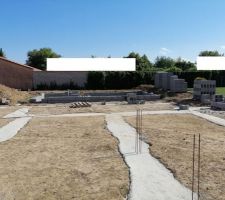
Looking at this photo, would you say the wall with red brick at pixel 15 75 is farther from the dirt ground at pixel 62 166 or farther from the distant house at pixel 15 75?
the dirt ground at pixel 62 166

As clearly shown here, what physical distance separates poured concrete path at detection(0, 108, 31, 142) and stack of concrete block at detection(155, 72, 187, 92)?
14827 mm

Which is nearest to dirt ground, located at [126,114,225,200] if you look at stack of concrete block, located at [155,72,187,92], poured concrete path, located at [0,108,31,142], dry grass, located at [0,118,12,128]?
poured concrete path, located at [0,108,31,142]

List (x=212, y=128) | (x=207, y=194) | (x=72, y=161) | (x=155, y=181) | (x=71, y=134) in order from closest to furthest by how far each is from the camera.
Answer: (x=207, y=194) → (x=155, y=181) → (x=72, y=161) → (x=71, y=134) → (x=212, y=128)

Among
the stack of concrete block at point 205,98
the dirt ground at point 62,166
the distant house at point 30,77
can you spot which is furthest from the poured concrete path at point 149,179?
the distant house at point 30,77

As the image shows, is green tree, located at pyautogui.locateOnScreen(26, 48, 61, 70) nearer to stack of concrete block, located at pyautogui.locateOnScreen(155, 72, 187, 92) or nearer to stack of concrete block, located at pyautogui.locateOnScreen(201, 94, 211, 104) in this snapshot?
stack of concrete block, located at pyautogui.locateOnScreen(155, 72, 187, 92)

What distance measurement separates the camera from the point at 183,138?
12422mm

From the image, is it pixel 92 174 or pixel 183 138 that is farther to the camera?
pixel 183 138

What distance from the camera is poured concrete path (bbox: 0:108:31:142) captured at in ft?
43.6

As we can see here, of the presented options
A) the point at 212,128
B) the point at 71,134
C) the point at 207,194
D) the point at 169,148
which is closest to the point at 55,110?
the point at 71,134

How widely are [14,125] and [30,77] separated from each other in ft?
75.4

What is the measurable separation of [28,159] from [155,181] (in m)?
3.69

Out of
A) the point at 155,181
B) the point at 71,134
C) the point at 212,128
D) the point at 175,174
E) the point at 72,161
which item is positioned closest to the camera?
the point at 155,181

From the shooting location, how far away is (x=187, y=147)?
429 inches

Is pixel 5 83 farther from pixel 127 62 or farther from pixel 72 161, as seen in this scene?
pixel 72 161
